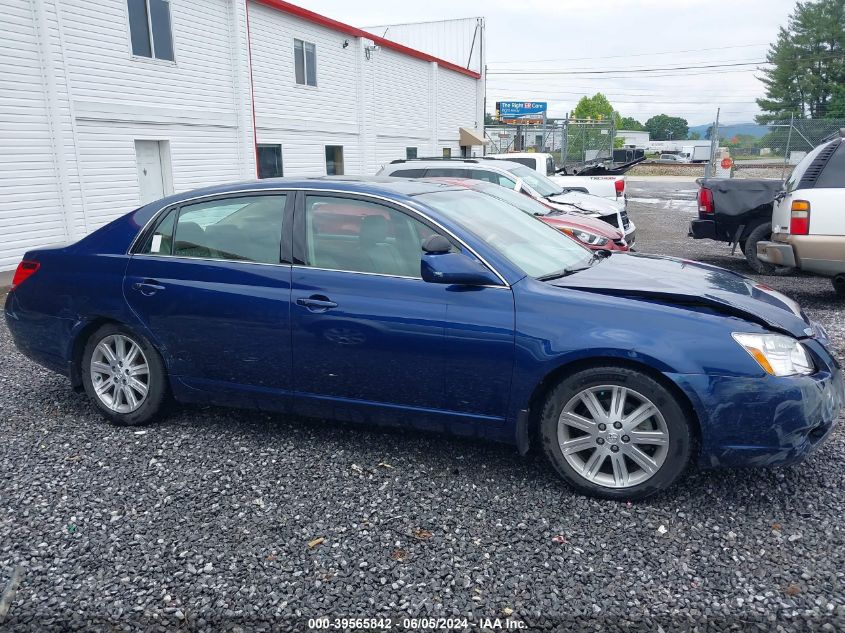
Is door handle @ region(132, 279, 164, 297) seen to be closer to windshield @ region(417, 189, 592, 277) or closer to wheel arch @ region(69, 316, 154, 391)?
wheel arch @ region(69, 316, 154, 391)

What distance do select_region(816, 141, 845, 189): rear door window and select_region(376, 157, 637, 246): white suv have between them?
3.27 metres

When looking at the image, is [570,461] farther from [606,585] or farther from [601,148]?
[601,148]

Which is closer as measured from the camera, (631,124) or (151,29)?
(151,29)

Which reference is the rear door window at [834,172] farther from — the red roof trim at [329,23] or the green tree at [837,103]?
the green tree at [837,103]

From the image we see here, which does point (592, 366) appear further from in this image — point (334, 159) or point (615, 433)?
point (334, 159)

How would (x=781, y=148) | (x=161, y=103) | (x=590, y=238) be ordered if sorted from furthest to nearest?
(x=781, y=148) < (x=161, y=103) < (x=590, y=238)

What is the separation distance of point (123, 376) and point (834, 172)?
7.27 m

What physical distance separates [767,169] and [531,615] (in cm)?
3101

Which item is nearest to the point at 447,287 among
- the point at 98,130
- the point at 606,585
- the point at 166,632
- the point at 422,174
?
the point at 606,585

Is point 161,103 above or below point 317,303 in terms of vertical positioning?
above

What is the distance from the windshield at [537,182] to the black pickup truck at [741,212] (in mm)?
2501

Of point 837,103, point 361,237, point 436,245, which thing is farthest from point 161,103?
point 837,103

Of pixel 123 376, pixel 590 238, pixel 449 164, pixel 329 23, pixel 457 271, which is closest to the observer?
pixel 457 271

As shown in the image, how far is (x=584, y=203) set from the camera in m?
11.1
